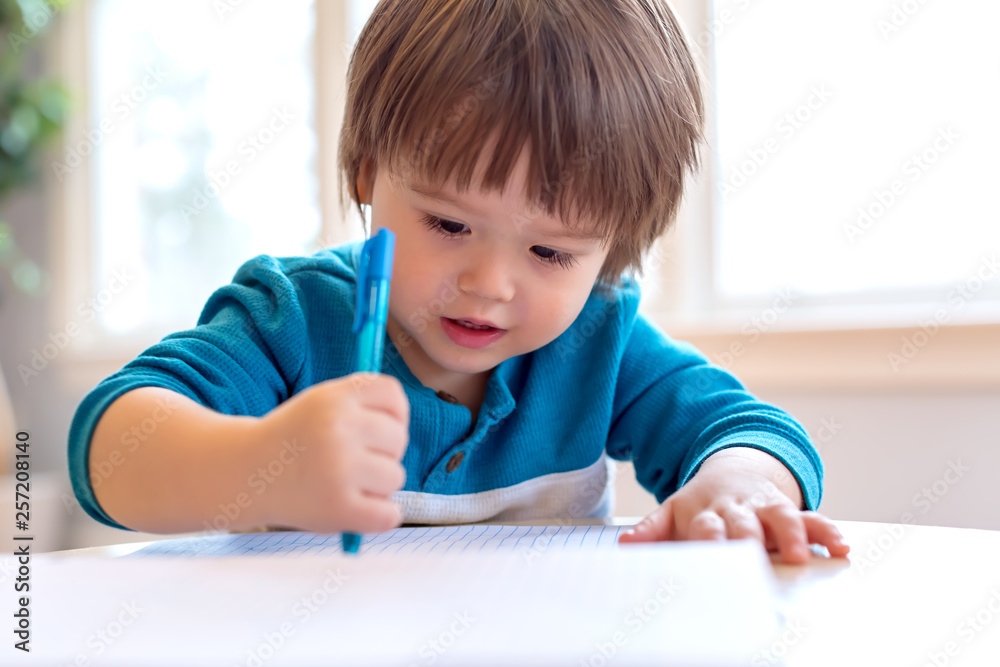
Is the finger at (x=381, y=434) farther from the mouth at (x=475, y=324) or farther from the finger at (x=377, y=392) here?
the mouth at (x=475, y=324)

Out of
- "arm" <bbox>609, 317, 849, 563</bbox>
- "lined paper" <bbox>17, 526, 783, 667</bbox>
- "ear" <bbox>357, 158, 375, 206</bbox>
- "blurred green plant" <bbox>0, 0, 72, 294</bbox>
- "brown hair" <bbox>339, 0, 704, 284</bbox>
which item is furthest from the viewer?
"blurred green plant" <bbox>0, 0, 72, 294</bbox>

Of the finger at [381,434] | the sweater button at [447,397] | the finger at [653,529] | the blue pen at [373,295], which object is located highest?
the blue pen at [373,295]

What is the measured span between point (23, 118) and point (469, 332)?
1870mm

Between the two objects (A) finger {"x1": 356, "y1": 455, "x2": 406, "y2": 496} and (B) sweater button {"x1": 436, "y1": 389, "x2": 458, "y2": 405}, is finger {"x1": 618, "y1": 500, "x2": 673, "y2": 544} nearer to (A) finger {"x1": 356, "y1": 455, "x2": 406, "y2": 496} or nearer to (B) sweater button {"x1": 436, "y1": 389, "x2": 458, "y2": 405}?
(A) finger {"x1": 356, "y1": 455, "x2": 406, "y2": 496}

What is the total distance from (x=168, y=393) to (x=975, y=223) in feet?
4.75

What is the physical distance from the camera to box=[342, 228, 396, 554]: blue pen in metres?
0.49

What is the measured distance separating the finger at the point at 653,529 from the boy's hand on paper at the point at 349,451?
7.2 inches

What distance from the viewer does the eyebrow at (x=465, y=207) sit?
65 cm

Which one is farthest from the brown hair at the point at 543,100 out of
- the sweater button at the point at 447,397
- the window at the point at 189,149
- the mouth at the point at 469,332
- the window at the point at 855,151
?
the window at the point at 189,149

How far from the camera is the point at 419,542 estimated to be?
570 mm

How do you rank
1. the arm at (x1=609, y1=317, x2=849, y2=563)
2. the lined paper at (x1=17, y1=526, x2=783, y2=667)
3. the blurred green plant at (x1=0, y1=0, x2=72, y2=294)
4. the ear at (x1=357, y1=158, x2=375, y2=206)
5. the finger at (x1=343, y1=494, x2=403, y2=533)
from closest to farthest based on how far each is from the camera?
the lined paper at (x1=17, y1=526, x2=783, y2=667)
the finger at (x1=343, y1=494, x2=403, y2=533)
the arm at (x1=609, y1=317, x2=849, y2=563)
the ear at (x1=357, y1=158, x2=375, y2=206)
the blurred green plant at (x1=0, y1=0, x2=72, y2=294)

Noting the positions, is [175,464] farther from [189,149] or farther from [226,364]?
[189,149]

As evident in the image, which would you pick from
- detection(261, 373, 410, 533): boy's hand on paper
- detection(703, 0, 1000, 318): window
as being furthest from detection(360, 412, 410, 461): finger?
detection(703, 0, 1000, 318): window

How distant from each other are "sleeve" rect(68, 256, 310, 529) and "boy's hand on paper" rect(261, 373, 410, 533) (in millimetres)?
168
